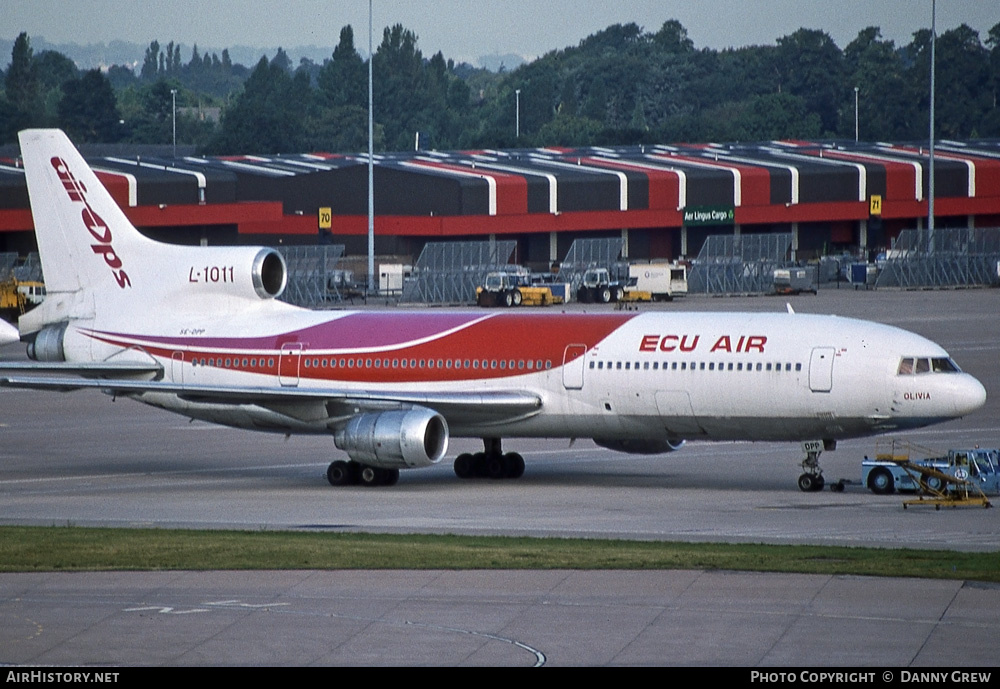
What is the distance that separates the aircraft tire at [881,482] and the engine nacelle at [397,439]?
9777mm

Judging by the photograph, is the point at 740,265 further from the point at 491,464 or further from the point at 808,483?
the point at 808,483

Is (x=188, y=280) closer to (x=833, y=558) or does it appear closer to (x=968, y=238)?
(x=833, y=558)

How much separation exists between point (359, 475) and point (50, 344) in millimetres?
10300

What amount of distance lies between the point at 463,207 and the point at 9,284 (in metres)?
38.2

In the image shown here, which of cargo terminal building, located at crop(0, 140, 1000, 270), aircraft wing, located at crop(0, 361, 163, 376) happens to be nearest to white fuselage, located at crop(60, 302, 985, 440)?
aircraft wing, located at crop(0, 361, 163, 376)

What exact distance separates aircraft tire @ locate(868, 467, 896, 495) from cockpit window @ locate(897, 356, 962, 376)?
2390mm

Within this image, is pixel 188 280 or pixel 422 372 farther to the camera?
pixel 188 280

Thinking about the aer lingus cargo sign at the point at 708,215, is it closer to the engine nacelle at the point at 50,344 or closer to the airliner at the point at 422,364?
the airliner at the point at 422,364

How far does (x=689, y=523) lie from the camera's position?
112ft

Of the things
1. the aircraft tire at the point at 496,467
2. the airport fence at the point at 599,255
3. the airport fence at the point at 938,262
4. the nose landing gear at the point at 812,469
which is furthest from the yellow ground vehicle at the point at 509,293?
the nose landing gear at the point at 812,469

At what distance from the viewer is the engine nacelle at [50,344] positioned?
45594 mm

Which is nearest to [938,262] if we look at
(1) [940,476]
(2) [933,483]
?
(2) [933,483]

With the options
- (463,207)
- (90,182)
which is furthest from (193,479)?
(463,207)

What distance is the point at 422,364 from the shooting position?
41719 mm
